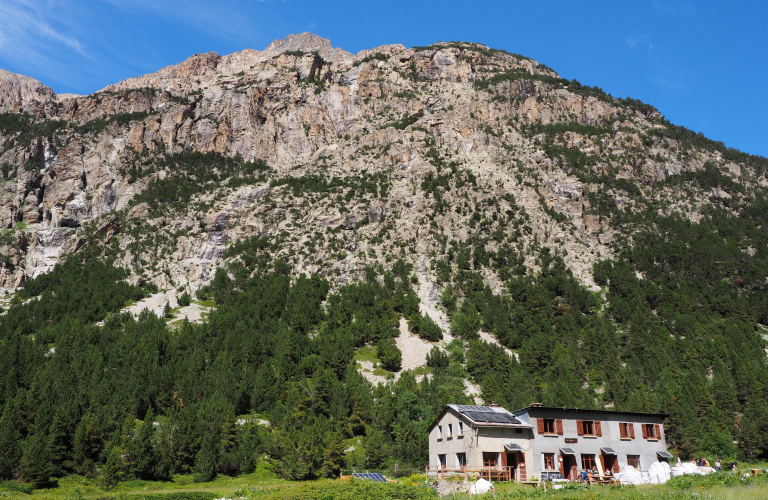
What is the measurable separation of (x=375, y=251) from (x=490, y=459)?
8264 centimetres

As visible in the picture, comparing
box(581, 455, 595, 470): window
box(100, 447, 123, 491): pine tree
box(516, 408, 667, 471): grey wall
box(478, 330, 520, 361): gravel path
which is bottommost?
box(100, 447, 123, 491): pine tree

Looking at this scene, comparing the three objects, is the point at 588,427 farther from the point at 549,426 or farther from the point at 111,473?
the point at 111,473

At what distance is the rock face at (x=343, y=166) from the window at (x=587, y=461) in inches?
2491

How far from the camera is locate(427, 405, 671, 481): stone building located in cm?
4409

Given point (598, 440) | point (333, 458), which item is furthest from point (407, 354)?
point (598, 440)

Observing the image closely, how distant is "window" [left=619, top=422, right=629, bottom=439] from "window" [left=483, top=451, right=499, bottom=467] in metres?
14.0

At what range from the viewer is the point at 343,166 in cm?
15400

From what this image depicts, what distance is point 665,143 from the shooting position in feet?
507

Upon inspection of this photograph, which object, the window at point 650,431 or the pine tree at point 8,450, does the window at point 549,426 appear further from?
the pine tree at point 8,450

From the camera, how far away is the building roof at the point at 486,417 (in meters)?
44.3

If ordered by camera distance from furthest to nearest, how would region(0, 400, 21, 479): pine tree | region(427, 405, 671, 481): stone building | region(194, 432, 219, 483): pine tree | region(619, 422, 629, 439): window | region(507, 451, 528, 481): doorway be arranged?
region(194, 432, 219, 483): pine tree, region(619, 422, 629, 439): window, region(0, 400, 21, 479): pine tree, region(427, 405, 671, 481): stone building, region(507, 451, 528, 481): doorway

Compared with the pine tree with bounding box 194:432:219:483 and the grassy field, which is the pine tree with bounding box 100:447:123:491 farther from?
the pine tree with bounding box 194:432:219:483

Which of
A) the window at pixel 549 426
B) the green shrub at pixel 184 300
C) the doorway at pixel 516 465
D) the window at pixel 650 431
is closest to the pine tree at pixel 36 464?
the doorway at pixel 516 465

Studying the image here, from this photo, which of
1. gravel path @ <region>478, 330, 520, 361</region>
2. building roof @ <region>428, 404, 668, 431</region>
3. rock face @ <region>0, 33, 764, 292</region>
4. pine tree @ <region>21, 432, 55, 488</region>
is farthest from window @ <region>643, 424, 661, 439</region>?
rock face @ <region>0, 33, 764, 292</region>
